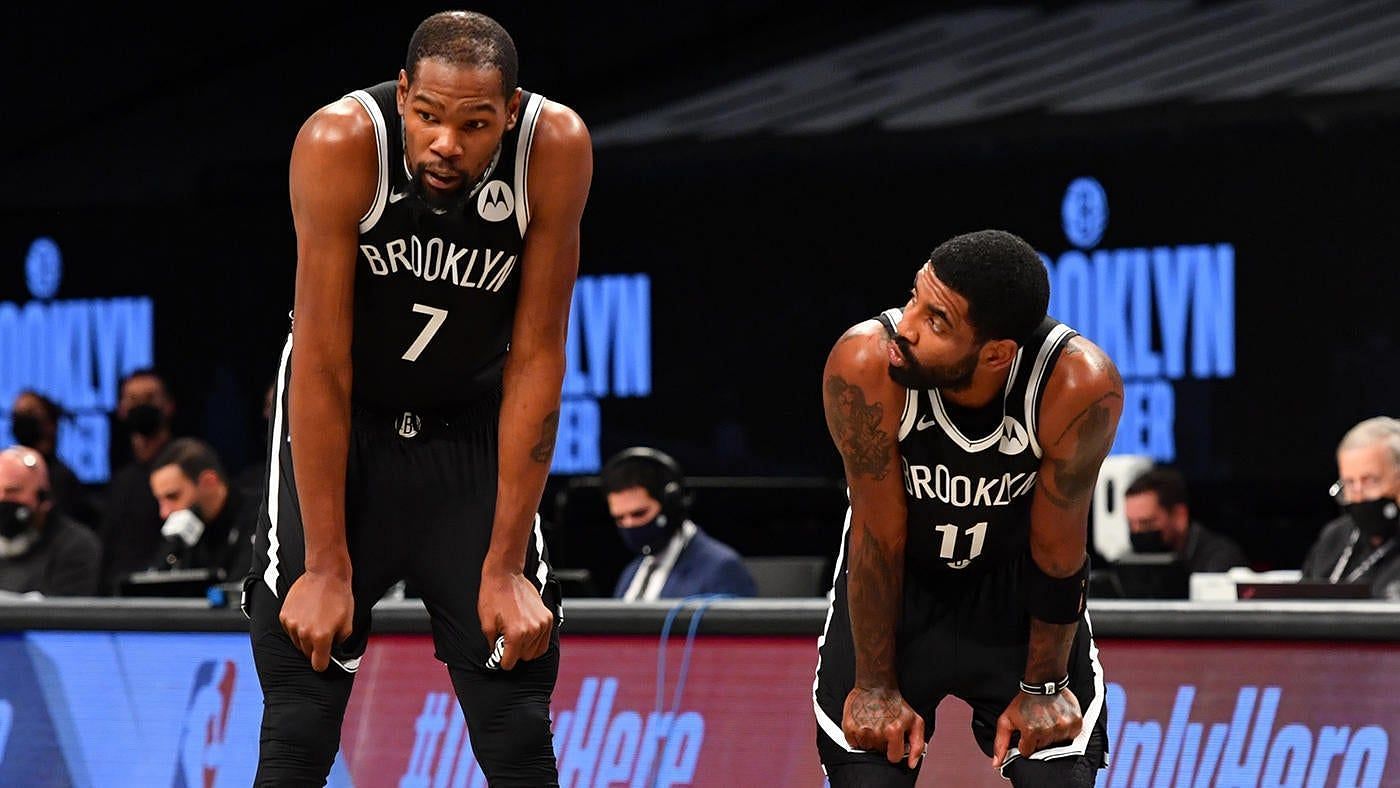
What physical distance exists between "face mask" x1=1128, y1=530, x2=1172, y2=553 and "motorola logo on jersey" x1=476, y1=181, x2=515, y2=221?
175 inches

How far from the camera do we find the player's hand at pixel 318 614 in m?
3.04

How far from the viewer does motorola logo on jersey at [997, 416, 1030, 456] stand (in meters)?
3.40

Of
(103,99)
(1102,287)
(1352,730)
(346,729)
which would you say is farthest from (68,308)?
(1352,730)

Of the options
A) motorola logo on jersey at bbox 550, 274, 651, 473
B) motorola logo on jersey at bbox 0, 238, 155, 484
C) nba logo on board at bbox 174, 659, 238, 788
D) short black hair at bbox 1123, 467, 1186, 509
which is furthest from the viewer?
motorola logo on jersey at bbox 0, 238, 155, 484

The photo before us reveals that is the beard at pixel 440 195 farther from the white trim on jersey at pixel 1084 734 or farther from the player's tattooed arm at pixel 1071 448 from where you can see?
the white trim on jersey at pixel 1084 734

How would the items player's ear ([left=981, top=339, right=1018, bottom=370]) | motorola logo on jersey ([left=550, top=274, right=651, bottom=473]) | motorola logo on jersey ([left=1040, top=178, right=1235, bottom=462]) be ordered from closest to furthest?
player's ear ([left=981, top=339, right=1018, bottom=370]), motorola logo on jersey ([left=1040, top=178, right=1235, bottom=462]), motorola logo on jersey ([left=550, top=274, right=651, bottom=473])

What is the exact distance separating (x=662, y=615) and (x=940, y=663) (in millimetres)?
1464

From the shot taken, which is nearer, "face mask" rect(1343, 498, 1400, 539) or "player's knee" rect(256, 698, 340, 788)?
"player's knee" rect(256, 698, 340, 788)

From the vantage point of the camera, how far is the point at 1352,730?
14.6 feet

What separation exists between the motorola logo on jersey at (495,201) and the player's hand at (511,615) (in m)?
0.58

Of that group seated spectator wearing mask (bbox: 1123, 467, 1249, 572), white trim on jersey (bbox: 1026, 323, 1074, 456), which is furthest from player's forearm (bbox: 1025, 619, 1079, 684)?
seated spectator wearing mask (bbox: 1123, 467, 1249, 572)

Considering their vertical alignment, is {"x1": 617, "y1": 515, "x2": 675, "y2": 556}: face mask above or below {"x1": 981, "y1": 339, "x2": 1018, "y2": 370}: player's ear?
below

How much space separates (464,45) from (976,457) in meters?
1.19

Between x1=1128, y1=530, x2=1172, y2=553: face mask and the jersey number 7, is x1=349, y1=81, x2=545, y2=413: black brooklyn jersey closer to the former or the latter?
the jersey number 7
